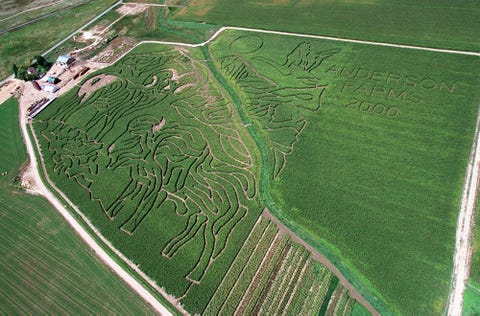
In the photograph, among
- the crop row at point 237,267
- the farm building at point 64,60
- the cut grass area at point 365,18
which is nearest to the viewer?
the crop row at point 237,267

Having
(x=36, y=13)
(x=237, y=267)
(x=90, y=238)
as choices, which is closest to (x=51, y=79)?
(x=36, y=13)

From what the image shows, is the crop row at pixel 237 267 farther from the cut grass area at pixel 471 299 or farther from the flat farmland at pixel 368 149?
the cut grass area at pixel 471 299

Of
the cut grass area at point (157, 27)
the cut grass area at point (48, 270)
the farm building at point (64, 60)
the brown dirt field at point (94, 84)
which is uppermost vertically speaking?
the cut grass area at point (157, 27)

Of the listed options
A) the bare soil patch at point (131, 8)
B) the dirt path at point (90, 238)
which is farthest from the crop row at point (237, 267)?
the bare soil patch at point (131, 8)

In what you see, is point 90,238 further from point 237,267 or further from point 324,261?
point 324,261

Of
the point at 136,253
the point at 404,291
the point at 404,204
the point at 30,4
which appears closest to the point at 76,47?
the point at 30,4

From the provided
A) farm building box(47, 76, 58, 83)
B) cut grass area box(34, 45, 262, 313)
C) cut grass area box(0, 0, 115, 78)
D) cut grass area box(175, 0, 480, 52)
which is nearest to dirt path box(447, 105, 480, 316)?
cut grass area box(34, 45, 262, 313)
